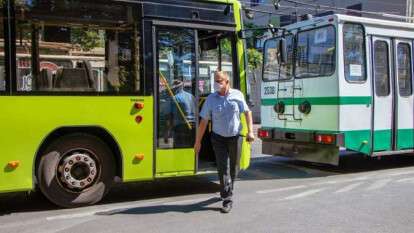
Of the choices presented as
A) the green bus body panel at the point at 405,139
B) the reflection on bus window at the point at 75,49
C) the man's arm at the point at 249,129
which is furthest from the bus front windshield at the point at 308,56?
the reflection on bus window at the point at 75,49

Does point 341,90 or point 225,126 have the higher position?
point 341,90

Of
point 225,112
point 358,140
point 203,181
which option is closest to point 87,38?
point 225,112

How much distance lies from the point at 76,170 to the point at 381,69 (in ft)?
20.4

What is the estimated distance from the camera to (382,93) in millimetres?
10477

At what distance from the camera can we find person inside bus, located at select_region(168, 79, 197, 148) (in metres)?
7.90

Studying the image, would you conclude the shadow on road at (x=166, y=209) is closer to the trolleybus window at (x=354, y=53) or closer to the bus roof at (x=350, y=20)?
the trolleybus window at (x=354, y=53)

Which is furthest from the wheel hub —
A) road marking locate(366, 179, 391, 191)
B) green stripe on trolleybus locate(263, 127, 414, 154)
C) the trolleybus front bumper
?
green stripe on trolleybus locate(263, 127, 414, 154)

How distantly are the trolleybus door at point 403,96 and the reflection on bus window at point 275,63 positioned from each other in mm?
2034

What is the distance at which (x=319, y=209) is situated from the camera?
7164 mm

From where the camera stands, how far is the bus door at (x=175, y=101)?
25.4 feet

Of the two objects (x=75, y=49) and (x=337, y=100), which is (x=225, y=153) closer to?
(x=75, y=49)

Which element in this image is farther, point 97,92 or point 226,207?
point 97,92

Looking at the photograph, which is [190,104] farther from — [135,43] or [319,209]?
[319,209]

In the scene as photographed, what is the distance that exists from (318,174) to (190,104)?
11.6 ft
